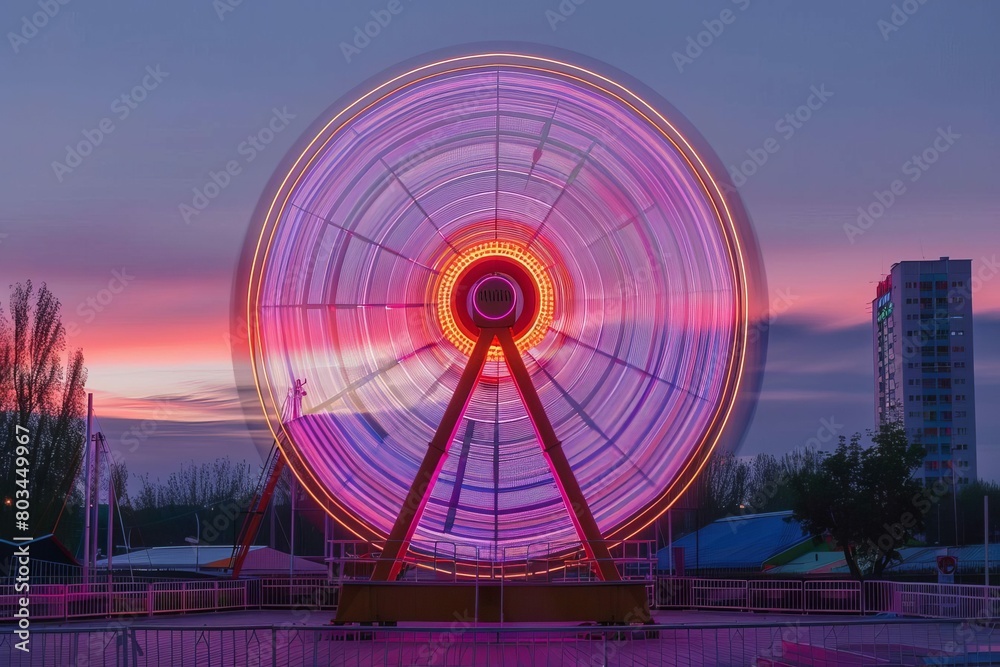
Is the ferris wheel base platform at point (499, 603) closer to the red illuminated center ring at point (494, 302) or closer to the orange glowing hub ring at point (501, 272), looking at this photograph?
the orange glowing hub ring at point (501, 272)

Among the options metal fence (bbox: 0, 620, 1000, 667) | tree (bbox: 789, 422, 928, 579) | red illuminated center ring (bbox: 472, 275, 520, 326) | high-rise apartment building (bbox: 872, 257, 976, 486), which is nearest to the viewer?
metal fence (bbox: 0, 620, 1000, 667)

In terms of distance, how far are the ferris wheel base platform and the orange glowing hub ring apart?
120 inches

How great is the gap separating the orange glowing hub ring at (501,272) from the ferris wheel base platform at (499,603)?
305 cm

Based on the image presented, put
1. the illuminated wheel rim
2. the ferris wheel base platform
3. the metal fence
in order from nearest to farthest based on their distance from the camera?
the metal fence
the illuminated wheel rim
the ferris wheel base platform

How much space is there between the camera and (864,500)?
33.8 metres

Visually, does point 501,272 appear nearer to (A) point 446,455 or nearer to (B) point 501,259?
(B) point 501,259

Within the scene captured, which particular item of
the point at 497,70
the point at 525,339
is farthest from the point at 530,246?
the point at 497,70

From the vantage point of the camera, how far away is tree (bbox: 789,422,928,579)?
33719 mm

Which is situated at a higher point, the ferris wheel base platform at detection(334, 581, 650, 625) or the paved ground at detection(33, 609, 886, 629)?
the ferris wheel base platform at detection(334, 581, 650, 625)

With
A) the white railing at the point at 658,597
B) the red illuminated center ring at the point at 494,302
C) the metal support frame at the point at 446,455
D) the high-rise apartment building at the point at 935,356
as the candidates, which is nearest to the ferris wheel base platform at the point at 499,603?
the metal support frame at the point at 446,455

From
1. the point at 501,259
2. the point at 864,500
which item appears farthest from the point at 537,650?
the point at 864,500

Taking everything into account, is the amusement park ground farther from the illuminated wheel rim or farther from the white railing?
the white railing

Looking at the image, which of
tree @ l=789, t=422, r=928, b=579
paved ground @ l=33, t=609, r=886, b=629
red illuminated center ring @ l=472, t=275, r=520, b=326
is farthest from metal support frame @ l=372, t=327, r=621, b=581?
tree @ l=789, t=422, r=928, b=579

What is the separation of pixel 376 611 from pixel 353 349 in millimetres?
3305
